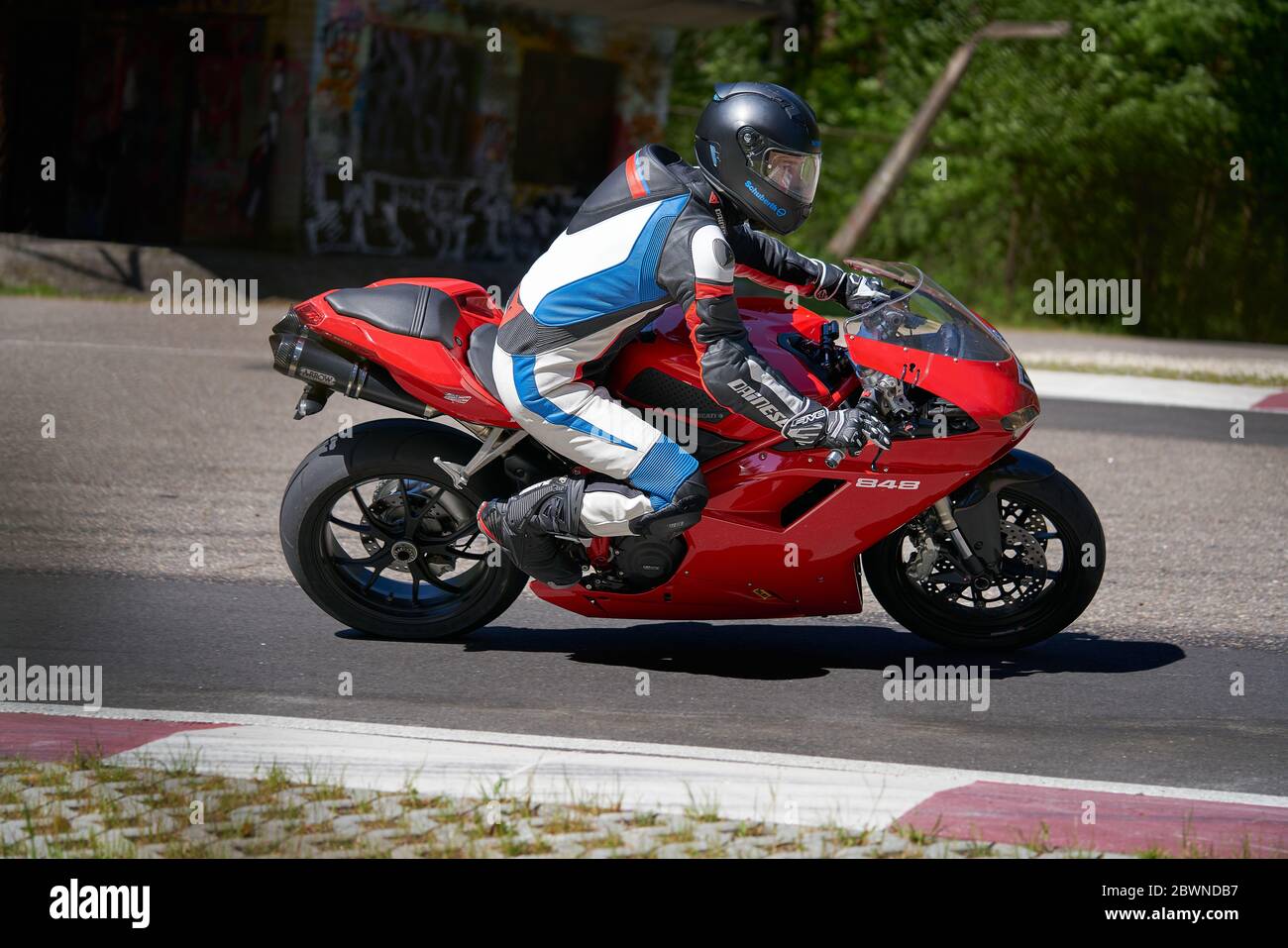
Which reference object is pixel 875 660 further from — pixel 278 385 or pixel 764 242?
pixel 278 385

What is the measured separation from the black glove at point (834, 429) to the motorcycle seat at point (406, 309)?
1.28 meters

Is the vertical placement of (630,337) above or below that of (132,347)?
below

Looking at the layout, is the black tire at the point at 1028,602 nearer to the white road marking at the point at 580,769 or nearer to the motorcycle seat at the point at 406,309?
the white road marking at the point at 580,769

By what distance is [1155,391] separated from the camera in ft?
50.7

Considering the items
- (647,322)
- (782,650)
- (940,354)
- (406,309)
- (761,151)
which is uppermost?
(761,151)

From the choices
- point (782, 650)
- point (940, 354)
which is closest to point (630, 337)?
point (940, 354)

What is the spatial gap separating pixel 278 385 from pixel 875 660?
24.9ft

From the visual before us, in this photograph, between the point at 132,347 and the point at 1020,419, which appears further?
the point at 132,347

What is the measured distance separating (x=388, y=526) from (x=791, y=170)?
1.91m

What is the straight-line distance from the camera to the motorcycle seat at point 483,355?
18.7 ft

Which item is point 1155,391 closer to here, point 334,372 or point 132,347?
point 132,347

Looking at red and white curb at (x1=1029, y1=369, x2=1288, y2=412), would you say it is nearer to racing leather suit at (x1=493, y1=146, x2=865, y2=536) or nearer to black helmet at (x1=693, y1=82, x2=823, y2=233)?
black helmet at (x1=693, y1=82, x2=823, y2=233)

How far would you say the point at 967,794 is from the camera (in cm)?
468
